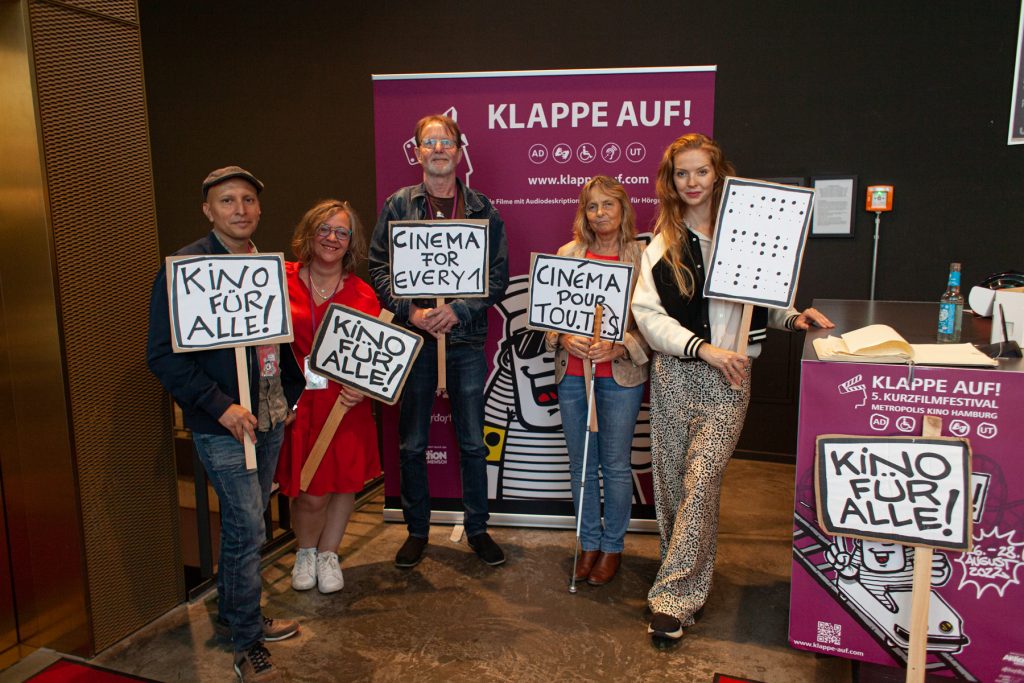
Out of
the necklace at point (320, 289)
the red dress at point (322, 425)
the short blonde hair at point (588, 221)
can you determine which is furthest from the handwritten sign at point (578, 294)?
the necklace at point (320, 289)

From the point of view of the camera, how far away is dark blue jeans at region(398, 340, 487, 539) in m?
2.98

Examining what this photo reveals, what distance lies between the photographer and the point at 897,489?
1879 mm

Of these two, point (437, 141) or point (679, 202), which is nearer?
point (679, 202)

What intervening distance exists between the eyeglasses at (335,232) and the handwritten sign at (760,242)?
1322mm

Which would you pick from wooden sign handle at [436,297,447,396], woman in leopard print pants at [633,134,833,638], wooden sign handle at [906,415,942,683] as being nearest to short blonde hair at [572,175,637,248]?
woman in leopard print pants at [633,134,833,638]

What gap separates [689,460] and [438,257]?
1.25 m

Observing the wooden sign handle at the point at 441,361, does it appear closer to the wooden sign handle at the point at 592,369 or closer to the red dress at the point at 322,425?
the red dress at the point at 322,425

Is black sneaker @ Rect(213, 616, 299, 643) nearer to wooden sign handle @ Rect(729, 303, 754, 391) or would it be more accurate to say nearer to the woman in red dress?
the woman in red dress

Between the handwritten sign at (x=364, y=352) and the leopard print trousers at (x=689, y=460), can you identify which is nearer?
the leopard print trousers at (x=689, y=460)

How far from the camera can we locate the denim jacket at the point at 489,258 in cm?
294

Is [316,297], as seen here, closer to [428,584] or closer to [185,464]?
[428,584]

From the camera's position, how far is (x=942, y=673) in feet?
6.58

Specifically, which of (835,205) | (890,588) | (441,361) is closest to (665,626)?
(890,588)

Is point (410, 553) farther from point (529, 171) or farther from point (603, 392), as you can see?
point (529, 171)
